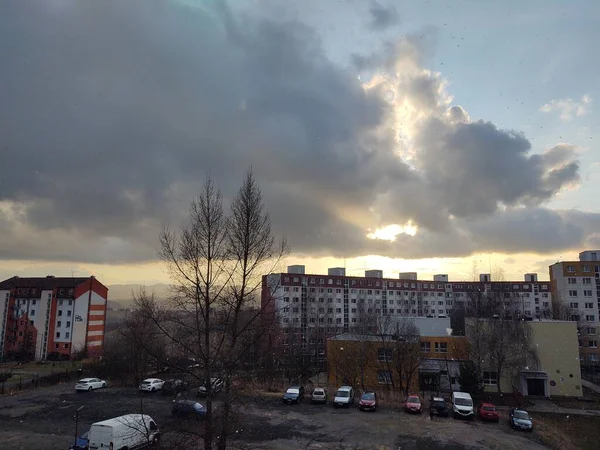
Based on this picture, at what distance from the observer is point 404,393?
133 ft

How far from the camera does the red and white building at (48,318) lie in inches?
2968

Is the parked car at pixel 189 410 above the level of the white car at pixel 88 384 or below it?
above

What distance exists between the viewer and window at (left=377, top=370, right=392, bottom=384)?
42706mm

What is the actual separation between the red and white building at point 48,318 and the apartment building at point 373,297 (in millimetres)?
38439

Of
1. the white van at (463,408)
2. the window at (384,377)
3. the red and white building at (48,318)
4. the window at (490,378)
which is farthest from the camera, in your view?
the red and white building at (48,318)

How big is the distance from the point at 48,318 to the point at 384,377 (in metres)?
66.6

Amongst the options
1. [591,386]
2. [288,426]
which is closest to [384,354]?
[288,426]

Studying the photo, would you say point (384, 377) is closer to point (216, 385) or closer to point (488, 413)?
point (488, 413)

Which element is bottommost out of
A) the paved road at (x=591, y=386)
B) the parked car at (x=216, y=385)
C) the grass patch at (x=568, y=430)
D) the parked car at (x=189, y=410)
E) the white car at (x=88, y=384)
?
the paved road at (x=591, y=386)

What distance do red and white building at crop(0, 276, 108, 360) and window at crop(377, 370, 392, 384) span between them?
180ft

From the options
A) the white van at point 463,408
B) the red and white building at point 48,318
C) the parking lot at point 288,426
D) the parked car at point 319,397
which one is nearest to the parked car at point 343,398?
the parking lot at point 288,426

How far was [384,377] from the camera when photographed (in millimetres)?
42875

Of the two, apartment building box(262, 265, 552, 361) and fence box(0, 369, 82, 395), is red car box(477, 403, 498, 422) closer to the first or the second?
fence box(0, 369, 82, 395)

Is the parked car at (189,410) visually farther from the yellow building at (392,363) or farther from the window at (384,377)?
the window at (384,377)
